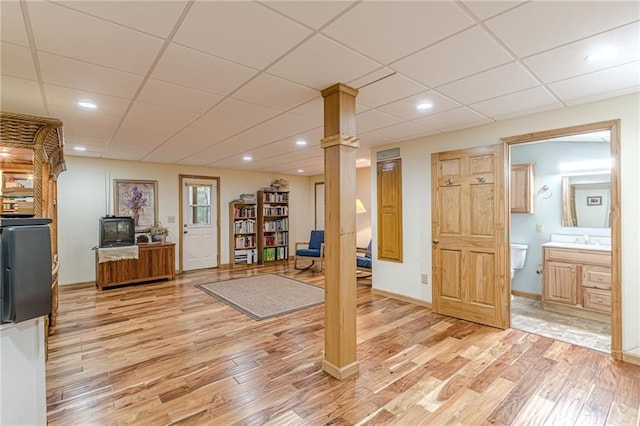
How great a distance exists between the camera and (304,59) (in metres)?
1.94

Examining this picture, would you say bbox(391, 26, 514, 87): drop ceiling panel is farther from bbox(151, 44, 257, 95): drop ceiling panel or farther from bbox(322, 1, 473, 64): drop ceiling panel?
bbox(151, 44, 257, 95): drop ceiling panel

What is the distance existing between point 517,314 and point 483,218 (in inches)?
55.6

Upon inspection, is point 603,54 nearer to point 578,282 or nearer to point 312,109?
point 312,109

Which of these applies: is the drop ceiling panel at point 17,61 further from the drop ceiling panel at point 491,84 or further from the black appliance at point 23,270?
the drop ceiling panel at point 491,84

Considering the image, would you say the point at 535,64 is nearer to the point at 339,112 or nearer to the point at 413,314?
the point at 339,112

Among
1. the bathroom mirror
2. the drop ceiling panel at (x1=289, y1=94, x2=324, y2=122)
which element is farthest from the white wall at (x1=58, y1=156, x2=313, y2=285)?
the bathroom mirror

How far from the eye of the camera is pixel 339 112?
2340 millimetres

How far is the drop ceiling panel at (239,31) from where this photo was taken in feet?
4.83

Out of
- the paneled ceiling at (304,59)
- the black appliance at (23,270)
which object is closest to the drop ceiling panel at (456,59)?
the paneled ceiling at (304,59)

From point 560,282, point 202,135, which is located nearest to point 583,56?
point 560,282

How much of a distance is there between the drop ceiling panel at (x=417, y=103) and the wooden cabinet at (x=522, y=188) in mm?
2323

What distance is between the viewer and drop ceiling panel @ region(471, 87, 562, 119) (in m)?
2.59

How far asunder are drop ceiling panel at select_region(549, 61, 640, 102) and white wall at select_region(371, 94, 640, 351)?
0.86 ft

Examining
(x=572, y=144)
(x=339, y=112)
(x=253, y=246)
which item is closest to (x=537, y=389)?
(x=339, y=112)
